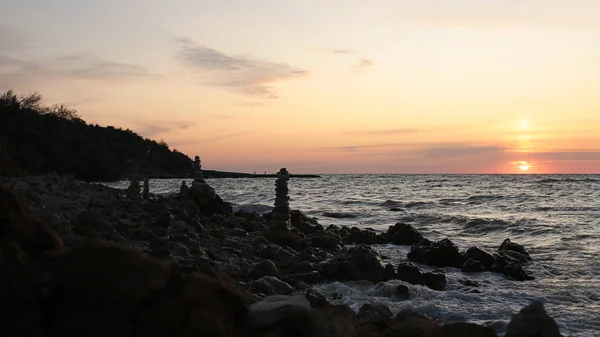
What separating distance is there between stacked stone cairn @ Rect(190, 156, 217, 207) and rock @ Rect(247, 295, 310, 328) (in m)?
14.3

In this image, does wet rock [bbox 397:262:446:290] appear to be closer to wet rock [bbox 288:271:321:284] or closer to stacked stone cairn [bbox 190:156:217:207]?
wet rock [bbox 288:271:321:284]

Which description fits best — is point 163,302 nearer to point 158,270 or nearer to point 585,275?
point 158,270

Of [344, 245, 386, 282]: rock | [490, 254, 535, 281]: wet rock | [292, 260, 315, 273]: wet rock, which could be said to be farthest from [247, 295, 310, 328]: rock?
[490, 254, 535, 281]: wet rock

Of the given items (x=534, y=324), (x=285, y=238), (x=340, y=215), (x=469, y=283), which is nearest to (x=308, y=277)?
(x=469, y=283)

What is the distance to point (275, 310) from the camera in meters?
5.55

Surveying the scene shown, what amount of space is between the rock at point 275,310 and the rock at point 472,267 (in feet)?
36.0

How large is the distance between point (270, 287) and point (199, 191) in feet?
36.1

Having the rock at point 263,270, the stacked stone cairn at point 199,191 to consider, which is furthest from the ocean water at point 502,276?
the stacked stone cairn at point 199,191

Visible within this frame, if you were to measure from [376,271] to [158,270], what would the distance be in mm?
8405

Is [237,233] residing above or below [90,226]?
below

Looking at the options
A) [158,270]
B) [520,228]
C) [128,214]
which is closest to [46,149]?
[128,214]

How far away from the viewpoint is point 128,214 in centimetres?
1284

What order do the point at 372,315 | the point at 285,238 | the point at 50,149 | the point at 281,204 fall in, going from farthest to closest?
the point at 50,149
the point at 281,204
the point at 285,238
the point at 372,315

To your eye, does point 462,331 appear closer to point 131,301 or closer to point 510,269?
point 131,301
